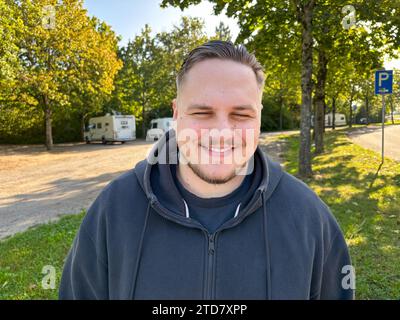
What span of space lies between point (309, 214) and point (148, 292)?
0.90 m

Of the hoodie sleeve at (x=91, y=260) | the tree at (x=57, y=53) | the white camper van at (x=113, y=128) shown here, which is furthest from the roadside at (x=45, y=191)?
the white camper van at (x=113, y=128)

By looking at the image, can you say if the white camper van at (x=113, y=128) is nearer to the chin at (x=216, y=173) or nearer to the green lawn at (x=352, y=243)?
the green lawn at (x=352, y=243)

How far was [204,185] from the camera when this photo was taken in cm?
175

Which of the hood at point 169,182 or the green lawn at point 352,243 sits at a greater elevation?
the hood at point 169,182

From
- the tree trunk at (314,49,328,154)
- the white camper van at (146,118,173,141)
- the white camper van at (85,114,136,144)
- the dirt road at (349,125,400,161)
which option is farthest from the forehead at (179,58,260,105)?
the white camper van at (146,118,173,141)

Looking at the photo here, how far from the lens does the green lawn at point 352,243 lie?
4086mm

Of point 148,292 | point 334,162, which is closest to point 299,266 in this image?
point 148,292

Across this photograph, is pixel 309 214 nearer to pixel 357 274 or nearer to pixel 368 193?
pixel 357 274

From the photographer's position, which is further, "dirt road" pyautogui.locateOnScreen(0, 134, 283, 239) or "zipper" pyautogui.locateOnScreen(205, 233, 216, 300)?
"dirt road" pyautogui.locateOnScreen(0, 134, 283, 239)

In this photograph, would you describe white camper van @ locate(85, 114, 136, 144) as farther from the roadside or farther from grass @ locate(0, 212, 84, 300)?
grass @ locate(0, 212, 84, 300)

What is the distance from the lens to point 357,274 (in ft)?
14.0

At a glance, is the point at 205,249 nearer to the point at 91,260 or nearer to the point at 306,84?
the point at 91,260

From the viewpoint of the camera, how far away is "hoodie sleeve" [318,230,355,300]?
1.76 metres

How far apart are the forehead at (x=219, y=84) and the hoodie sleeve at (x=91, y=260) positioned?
766 mm
